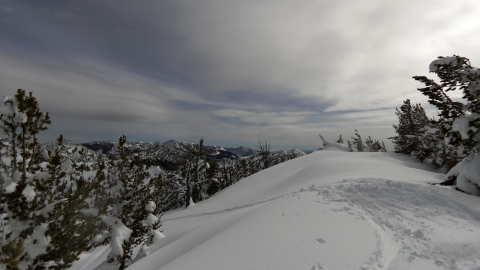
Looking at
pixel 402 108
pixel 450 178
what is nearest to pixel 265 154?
pixel 402 108

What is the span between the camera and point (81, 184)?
5387mm

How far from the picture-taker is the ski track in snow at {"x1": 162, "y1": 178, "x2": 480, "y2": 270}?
12.5 ft

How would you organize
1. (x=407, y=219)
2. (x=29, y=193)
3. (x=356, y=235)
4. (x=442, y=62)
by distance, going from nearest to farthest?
(x=29, y=193) → (x=356, y=235) → (x=407, y=219) → (x=442, y=62)

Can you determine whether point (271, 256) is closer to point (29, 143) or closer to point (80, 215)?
point (80, 215)

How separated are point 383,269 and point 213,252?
330cm

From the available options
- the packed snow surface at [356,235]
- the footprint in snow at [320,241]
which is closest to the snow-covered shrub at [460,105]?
the packed snow surface at [356,235]

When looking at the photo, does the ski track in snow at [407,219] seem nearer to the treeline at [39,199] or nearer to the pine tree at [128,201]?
the treeline at [39,199]

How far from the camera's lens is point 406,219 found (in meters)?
5.48

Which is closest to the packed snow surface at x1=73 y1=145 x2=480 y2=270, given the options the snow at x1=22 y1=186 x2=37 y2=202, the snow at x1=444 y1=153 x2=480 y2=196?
the snow at x1=444 y1=153 x2=480 y2=196

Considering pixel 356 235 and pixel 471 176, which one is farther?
pixel 471 176

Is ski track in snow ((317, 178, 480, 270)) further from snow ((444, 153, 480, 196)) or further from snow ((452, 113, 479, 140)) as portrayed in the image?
snow ((452, 113, 479, 140))

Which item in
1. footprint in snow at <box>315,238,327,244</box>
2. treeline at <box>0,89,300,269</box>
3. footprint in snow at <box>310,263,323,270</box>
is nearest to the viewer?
footprint in snow at <box>310,263,323,270</box>

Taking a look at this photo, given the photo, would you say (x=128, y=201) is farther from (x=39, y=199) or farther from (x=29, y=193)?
(x=29, y=193)

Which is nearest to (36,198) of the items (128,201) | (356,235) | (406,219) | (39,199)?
(39,199)
